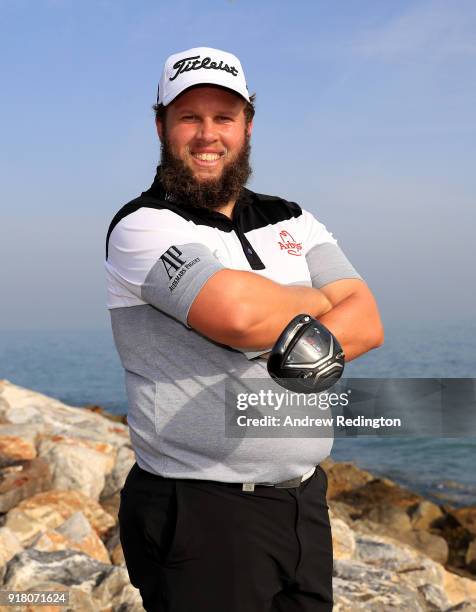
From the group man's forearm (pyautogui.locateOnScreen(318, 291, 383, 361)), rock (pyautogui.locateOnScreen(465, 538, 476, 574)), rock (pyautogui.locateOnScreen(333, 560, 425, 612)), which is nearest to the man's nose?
man's forearm (pyautogui.locateOnScreen(318, 291, 383, 361))

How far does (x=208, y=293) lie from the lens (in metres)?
2.79

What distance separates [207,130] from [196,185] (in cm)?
27

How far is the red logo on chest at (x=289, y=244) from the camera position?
3.40 m

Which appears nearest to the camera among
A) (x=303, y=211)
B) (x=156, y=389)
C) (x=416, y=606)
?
(x=156, y=389)

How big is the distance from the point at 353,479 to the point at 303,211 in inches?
467

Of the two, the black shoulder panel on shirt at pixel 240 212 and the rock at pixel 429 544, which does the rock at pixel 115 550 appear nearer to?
the black shoulder panel on shirt at pixel 240 212

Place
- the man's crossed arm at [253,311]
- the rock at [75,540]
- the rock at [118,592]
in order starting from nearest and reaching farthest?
the man's crossed arm at [253,311] < the rock at [118,592] < the rock at [75,540]

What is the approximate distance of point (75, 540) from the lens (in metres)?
6.16

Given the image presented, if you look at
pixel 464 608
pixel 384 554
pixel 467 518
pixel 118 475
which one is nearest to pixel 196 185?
pixel 464 608

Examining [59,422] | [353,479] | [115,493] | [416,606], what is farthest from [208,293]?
[353,479]

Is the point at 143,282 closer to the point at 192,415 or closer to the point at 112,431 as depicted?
the point at 192,415

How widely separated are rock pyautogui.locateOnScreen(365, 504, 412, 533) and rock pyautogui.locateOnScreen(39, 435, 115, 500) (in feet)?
16.7

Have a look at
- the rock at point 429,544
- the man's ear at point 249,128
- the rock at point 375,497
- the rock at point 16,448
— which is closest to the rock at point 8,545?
the rock at point 16,448

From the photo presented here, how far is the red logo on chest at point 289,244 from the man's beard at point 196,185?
274 millimetres
